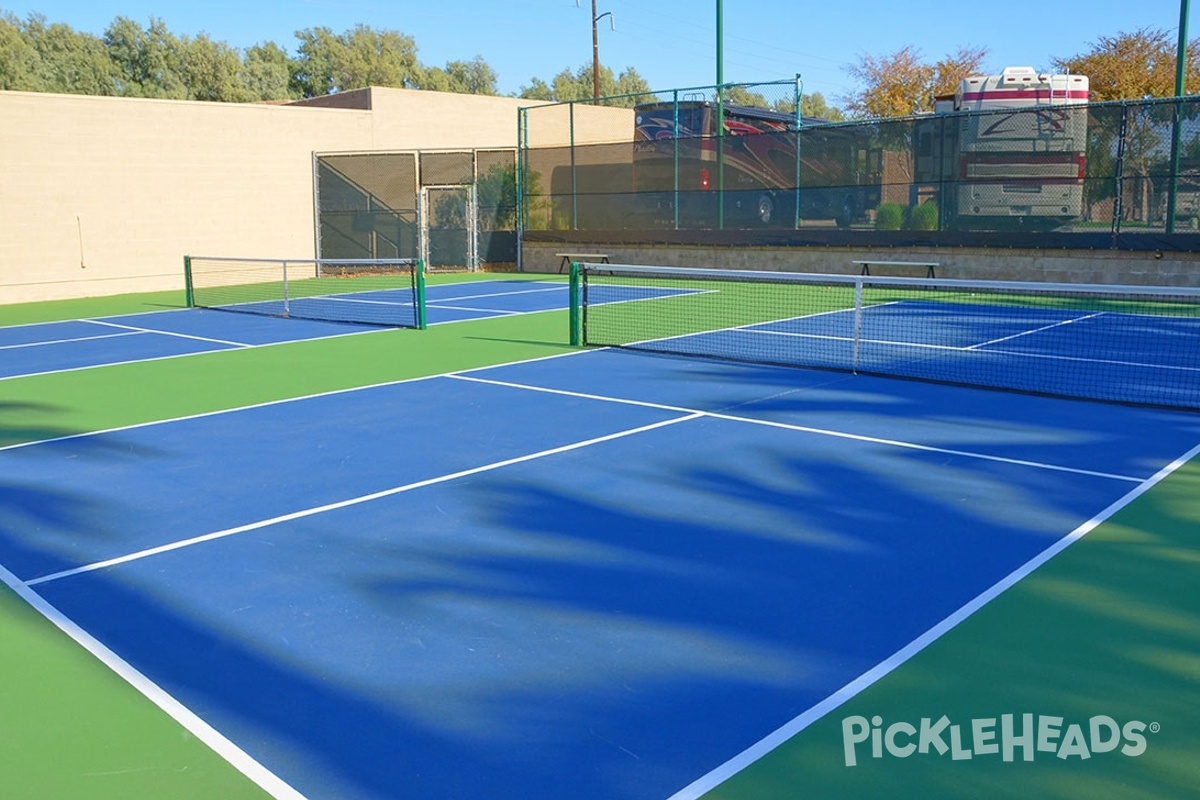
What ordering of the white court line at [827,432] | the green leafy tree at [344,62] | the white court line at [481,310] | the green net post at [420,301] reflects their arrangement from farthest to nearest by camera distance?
the green leafy tree at [344,62] → the white court line at [481,310] → the green net post at [420,301] → the white court line at [827,432]

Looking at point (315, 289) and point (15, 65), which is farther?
point (15, 65)

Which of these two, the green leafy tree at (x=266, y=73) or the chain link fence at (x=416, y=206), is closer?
the chain link fence at (x=416, y=206)

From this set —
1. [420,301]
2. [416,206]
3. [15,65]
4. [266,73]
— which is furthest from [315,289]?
[266,73]

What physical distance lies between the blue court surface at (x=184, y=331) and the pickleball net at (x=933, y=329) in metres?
2.13

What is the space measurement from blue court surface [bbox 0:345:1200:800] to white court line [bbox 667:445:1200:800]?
43 mm

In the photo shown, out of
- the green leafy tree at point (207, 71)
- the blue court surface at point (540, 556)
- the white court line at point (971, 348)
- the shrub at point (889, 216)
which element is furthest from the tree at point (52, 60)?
the blue court surface at point (540, 556)

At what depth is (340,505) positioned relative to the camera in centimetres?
701

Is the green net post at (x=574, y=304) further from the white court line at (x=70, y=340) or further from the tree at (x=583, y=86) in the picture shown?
the tree at (x=583, y=86)

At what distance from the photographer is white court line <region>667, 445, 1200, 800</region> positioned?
370 centimetres

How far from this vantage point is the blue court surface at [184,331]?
46.6 ft

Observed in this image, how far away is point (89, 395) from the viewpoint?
444 inches

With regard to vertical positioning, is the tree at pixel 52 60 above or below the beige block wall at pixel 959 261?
above

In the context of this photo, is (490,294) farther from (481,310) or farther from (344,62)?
(344,62)

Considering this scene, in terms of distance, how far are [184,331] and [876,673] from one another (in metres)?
14.6
